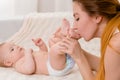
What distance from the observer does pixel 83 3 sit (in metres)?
0.99

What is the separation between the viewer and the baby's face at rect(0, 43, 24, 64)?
1.46 metres

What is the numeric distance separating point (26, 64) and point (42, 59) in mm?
87

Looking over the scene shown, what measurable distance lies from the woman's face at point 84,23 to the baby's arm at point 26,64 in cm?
41

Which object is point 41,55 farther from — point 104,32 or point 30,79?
point 104,32

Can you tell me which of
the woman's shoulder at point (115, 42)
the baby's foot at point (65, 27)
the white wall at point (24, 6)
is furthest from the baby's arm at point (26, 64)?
the white wall at point (24, 6)

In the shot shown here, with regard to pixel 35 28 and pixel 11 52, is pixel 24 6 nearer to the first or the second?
pixel 35 28

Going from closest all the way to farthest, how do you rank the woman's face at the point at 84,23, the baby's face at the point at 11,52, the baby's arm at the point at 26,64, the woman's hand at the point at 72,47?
1. the woman's face at the point at 84,23
2. the woman's hand at the point at 72,47
3. the baby's arm at the point at 26,64
4. the baby's face at the point at 11,52

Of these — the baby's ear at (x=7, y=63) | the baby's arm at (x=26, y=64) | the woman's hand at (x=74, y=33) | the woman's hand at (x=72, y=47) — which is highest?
the woman's hand at (x=74, y=33)

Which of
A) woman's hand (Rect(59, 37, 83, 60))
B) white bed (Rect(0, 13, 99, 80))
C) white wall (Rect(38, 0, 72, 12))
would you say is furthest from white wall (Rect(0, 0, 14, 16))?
woman's hand (Rect(59, 37, 83, 60))

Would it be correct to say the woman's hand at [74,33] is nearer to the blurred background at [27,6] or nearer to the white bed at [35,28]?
the white bed at [35,28]

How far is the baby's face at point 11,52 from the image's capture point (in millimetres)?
1458

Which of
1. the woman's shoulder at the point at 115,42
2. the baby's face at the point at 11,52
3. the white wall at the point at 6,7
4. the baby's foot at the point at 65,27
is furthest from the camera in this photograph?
the white wall at the point at 6,7

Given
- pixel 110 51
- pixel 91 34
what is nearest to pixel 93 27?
pixel 91 34

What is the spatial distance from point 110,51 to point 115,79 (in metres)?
0.11
